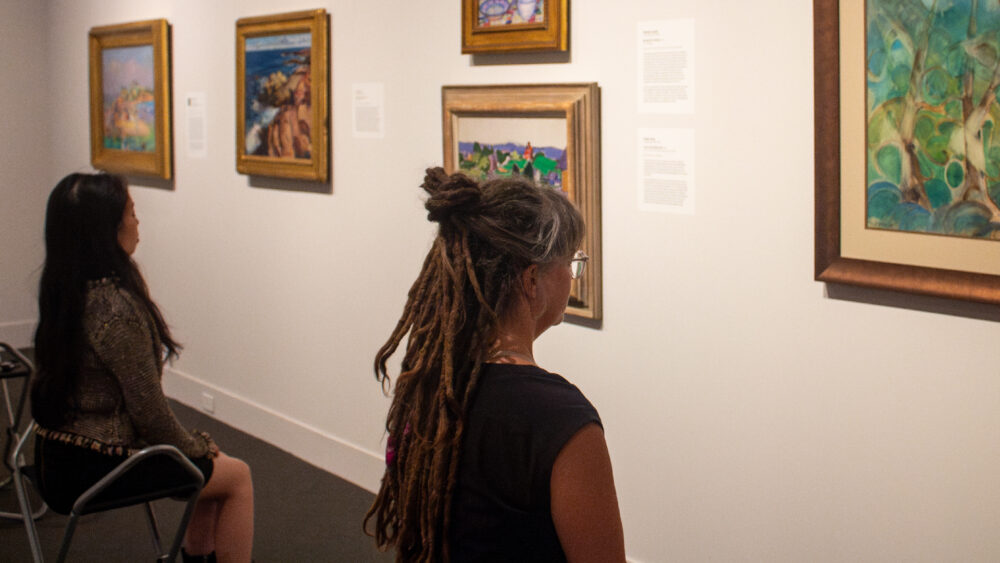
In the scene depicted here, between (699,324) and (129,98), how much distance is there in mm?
4540

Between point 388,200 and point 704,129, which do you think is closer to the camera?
point 704,129

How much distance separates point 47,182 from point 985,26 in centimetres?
695

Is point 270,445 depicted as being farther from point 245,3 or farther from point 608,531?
point 608,531

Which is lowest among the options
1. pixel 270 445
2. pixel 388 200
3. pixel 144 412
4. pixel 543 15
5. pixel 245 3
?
pixel 270 445

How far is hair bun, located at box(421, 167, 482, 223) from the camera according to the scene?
1.84 metres

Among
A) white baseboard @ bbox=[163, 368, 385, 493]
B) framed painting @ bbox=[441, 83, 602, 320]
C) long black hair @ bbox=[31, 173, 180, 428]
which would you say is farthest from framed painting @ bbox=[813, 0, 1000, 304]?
white baseboard @ bbox=[163, 368, 385, 493]

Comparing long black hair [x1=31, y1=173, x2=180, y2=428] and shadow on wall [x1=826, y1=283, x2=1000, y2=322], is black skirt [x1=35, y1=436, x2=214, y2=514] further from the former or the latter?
shadow on wall [x1=826, y1=283, x2=1000, y2=322]

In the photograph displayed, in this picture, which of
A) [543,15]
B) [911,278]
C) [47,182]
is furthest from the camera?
[47,182]

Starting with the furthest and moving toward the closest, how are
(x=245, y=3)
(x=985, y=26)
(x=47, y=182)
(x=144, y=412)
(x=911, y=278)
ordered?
(x=47, y=182) < (x=245, y=3) < (x=144, y=412) < (x=911, y=278) < (x=985, y=26)

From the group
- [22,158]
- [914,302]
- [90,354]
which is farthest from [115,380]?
[22,158]

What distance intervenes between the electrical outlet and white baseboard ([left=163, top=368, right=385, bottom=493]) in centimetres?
2

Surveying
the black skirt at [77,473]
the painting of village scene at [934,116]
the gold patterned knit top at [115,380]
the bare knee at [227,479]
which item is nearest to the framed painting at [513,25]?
the painting of village scene at [934,116]

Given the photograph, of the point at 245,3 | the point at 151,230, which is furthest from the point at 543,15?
the point at 151,230

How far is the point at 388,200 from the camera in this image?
4711 millimetres
